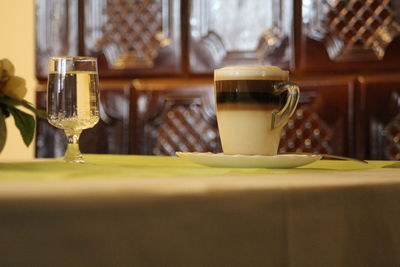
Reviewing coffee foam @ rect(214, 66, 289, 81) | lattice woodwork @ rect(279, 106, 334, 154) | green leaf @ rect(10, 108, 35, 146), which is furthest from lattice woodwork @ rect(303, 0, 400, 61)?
green leaf @ rect(10, 108, 35, 146)

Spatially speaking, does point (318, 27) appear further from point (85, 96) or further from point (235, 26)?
point (85, 96)

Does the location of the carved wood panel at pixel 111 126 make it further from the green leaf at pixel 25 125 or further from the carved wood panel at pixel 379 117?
the green leaf at pixel 25 125

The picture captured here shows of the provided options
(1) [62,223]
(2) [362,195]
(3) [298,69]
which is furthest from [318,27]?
(1) [62,223]

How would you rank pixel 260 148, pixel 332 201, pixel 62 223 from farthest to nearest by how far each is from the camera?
pixel 260 148, pixel 332 201, pixel 62 223

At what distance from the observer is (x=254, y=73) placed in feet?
2.93

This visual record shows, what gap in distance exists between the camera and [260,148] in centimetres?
90

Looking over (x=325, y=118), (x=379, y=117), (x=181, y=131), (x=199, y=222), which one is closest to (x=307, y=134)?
(x=325, y=118)

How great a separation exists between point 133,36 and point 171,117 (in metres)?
0.34

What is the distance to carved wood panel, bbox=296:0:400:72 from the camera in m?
2.20

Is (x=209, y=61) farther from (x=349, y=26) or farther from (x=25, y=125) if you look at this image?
(x=25, y=125)

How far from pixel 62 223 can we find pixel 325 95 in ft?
6.41

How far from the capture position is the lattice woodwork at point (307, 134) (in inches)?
89.9

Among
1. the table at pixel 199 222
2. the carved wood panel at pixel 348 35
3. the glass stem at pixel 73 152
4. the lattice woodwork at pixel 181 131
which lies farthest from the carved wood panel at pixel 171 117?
the table at pixel 199 222

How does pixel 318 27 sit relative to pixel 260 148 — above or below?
above
